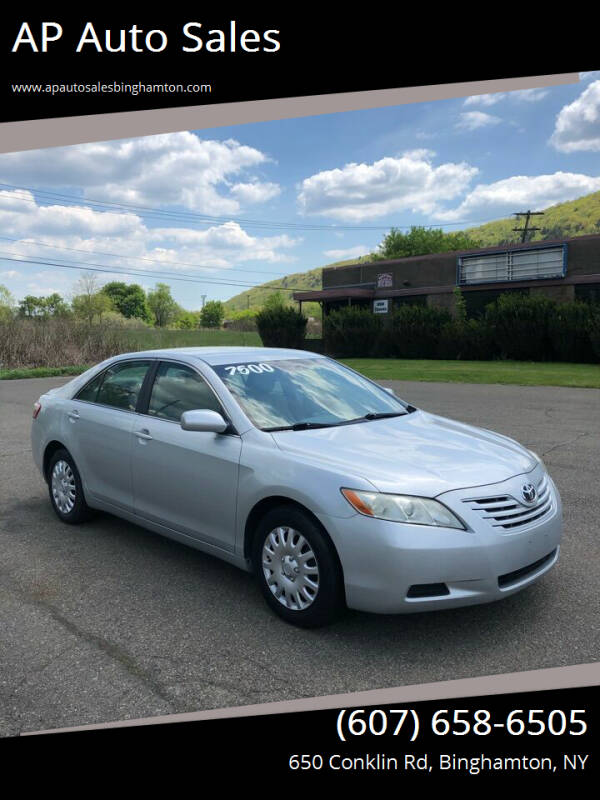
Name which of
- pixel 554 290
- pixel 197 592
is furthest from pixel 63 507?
pixel 554 290

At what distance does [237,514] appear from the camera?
4.05 m

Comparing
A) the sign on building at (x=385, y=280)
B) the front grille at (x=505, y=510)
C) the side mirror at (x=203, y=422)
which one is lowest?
the front grille at (x=505, y=510)

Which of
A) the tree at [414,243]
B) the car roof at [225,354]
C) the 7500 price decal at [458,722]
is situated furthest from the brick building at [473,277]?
the tree at [414,243]

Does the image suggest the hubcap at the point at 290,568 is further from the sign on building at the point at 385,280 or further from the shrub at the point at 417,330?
the sign on building at the point at 385,280

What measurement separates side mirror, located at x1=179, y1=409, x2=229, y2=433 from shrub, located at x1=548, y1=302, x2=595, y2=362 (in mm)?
24291

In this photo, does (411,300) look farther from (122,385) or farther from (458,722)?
(458,722)

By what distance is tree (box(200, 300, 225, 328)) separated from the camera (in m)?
153

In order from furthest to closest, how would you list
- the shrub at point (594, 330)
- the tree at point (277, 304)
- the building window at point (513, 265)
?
the tree at point (277, 304)
the building window at point (513, 265)
the shrub at point (594, 330)

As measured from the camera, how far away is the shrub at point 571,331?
25969 millimetres

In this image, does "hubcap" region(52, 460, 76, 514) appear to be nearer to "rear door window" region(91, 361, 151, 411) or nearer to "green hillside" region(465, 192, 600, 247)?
"rear door window" region(91, 361, 151, 411)

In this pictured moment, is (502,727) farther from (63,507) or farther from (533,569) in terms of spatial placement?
(63,507)

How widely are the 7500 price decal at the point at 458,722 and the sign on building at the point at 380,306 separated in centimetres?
3528

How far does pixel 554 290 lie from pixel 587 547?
27.7m

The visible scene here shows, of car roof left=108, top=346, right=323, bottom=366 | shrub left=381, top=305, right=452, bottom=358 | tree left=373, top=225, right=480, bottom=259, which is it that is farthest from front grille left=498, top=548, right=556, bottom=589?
tree left=373, top=225, right=480, bottom=259
